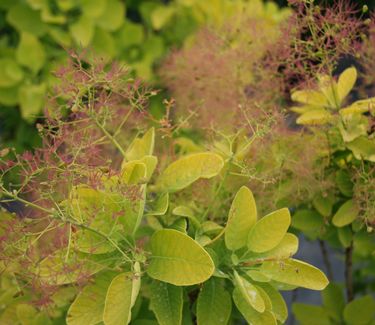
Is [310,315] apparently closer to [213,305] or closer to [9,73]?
[213,305]

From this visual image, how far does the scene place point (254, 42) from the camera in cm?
154

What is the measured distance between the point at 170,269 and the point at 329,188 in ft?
1.38

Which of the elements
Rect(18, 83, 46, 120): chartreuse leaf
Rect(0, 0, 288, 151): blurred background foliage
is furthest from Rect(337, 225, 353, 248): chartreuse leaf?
Rect(18, 83, 46, 120): chartreuse leaf

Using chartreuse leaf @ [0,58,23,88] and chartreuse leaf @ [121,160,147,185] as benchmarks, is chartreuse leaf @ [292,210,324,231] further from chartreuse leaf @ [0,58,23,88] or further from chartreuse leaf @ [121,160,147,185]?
chartreuse leaf @ [0,58,23,88]

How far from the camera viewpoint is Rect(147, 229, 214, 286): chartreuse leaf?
0.99 meters

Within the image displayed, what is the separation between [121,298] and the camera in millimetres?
1018

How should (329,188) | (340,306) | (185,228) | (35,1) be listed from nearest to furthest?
(185,228)
(329,188)
(340,306)
(35,1)

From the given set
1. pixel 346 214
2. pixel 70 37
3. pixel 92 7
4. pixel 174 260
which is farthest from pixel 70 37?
pixel 174 260

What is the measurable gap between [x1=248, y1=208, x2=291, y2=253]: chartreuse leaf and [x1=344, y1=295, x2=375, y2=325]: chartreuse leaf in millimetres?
386

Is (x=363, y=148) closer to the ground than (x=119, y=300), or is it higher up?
higher up

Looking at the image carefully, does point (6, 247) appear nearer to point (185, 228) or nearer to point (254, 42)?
point (185, 228)

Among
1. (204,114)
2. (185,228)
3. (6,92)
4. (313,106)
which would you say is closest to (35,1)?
(6,92)

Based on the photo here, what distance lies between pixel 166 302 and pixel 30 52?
126cm

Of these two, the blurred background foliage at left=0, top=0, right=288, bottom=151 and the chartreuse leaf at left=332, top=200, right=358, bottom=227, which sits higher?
the chartreuse leaf at left=332, top=200, right=358, bottom=227
